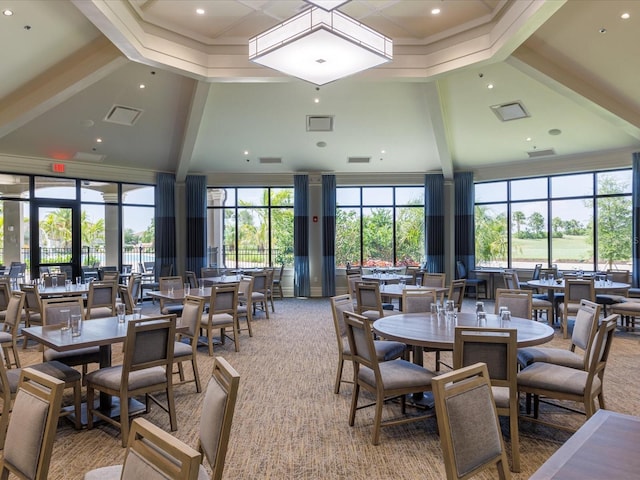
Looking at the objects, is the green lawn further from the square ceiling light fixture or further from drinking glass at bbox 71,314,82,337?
drinking glass at bbox 71,314,82,337

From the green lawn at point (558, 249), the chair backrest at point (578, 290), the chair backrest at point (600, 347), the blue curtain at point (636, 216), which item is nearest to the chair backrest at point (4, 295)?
the chair backrest at point (600, 347)

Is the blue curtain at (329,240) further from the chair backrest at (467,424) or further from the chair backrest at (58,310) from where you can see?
the chair backrest at (467,424)

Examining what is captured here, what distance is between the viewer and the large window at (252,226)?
12227 mm

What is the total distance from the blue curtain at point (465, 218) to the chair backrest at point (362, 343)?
28.0ft

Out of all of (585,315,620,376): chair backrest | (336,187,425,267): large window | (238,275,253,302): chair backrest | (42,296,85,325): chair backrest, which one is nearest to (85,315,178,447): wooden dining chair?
(42,296,85,325): chair backrest

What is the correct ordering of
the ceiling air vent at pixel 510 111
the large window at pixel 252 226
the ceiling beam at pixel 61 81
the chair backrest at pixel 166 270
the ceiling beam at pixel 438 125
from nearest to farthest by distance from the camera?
the ceiling beam at pixel 61 81
the ceiling beam at pixel 438 125
the ceiling air vent at pixel 510 111
the chair backrest at pixel 166 270
the large window at pixel 252 226

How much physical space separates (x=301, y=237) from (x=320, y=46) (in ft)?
23.9

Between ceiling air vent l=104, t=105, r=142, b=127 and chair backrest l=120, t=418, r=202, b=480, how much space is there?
8.28 metres

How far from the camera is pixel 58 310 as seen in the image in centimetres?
455

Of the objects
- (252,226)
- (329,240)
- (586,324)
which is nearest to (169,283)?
(252,226)

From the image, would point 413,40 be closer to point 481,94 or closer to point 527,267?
point 481,94

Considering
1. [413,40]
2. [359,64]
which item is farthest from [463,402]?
[413,40]

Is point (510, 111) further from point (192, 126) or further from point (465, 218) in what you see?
point (192, 126)

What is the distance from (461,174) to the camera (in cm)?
1160
